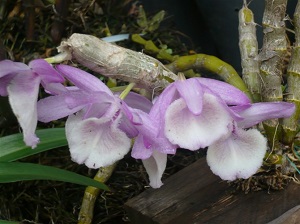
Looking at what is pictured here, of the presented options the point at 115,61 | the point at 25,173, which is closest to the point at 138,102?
the point at 115,61

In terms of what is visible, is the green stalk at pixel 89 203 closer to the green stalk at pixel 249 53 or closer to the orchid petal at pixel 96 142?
the green stalk at pixel 249 53

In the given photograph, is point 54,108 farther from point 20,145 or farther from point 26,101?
point 20,145

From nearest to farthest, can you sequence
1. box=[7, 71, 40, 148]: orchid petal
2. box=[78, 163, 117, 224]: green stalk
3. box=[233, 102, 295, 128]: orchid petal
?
box=[7, 71, 40, 148]: orchid petal < box=[233, 102, 295, 128]: orchid petal < box=[78, 163, 117, 224]: green stalk

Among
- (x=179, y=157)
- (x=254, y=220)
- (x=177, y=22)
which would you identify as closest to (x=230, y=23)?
(x=177, y=22)

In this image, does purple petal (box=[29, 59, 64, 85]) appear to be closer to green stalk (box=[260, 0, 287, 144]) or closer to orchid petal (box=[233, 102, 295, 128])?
orchid petal (box=[233, 102, 295, 128])

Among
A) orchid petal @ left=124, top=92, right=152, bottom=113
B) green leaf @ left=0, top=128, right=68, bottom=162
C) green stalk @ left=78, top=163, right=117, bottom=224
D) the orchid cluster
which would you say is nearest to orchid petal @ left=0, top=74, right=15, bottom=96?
the orchid cluster

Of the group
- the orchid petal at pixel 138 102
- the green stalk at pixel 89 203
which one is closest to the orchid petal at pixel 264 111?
the orchid petal at pixel 138 102
